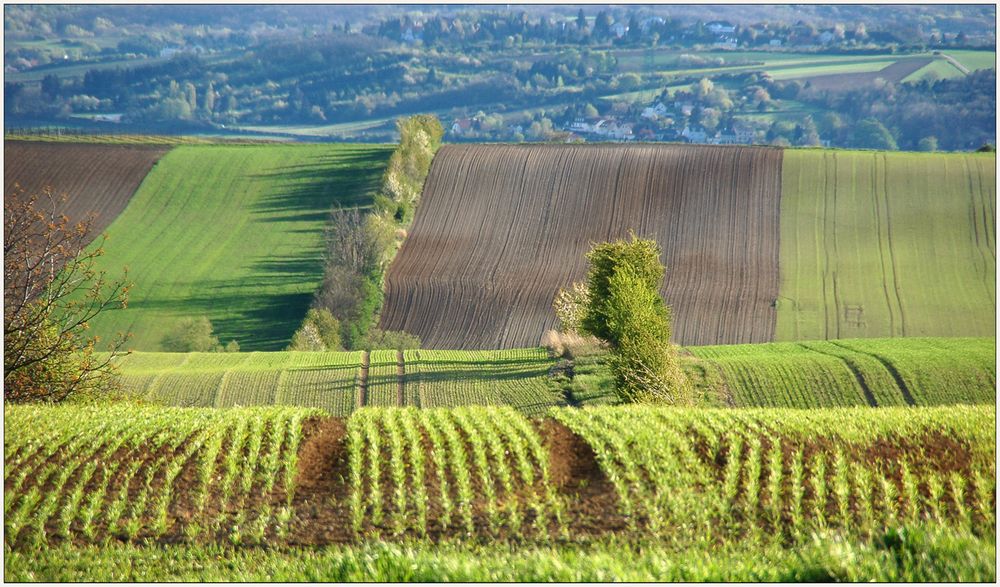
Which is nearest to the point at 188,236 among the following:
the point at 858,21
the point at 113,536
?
the point at 113,536

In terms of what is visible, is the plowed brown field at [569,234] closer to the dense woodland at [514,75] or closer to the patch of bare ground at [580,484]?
the patch of bare ground at [580,484]

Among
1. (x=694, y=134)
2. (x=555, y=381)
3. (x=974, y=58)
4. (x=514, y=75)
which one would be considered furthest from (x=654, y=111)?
(x=555, y=381)

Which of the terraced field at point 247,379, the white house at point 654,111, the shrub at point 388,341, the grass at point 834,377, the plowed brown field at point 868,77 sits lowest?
the terraced field at point 247,379

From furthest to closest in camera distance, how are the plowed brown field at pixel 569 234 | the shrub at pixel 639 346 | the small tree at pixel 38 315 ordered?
the plowed brown field at pixel 569 234, the shrub at pixel 639 346, the small tree at pixel 38 315

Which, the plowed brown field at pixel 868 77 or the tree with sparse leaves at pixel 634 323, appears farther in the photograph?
the plowed brown field at pixel 868 77

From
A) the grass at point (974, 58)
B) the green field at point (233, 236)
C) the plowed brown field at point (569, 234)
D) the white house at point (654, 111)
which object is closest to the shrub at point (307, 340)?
the green field at point (233, 236)

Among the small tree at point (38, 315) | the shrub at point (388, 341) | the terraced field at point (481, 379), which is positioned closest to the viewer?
the small tree at point (38, 315)
